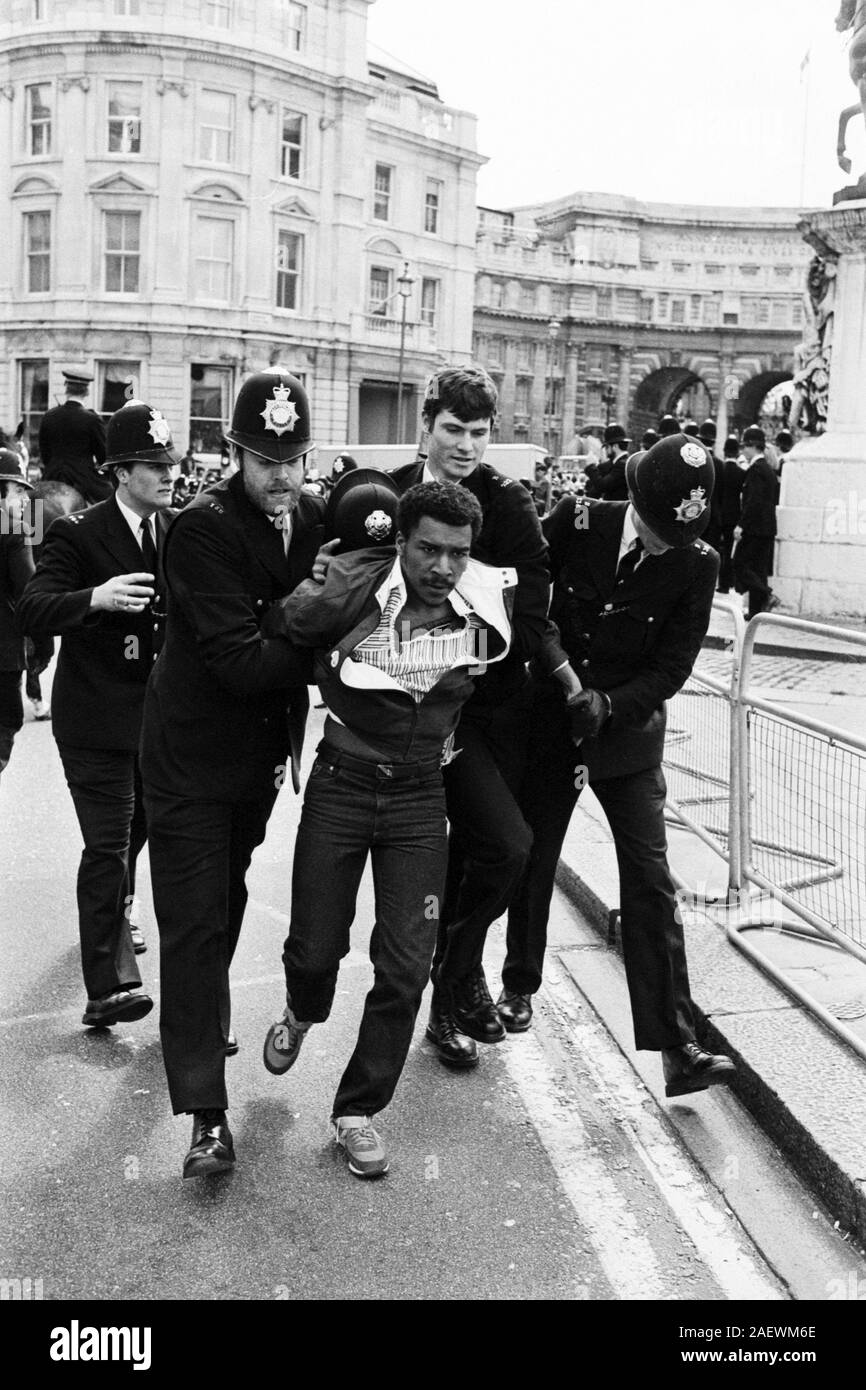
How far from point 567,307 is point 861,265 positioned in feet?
234

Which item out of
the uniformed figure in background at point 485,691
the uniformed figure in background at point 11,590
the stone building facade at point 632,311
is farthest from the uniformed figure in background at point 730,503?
the stone building facade at point 632,311

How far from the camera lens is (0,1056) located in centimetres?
447

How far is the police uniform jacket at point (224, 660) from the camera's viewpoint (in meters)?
3.65

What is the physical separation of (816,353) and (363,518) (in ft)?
43.7

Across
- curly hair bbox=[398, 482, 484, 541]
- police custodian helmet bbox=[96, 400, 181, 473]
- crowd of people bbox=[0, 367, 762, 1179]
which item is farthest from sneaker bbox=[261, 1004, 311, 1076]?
police custodian helmet bbox=[96, 400, 181, 473]

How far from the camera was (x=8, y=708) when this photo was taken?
5.94 m

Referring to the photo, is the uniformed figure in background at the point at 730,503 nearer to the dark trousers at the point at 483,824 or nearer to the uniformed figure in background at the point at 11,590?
the uniformed figure in background at the point at 11,590

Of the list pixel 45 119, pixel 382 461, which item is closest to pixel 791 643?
pixel 382 461

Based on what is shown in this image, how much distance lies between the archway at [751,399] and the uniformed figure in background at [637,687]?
282ft

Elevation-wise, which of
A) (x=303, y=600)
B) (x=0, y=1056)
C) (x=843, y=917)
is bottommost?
(x=0, y=1056)

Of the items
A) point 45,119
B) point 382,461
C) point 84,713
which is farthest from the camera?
point 45,119

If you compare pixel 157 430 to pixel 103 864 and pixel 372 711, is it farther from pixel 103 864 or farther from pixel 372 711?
pixel 372 711
